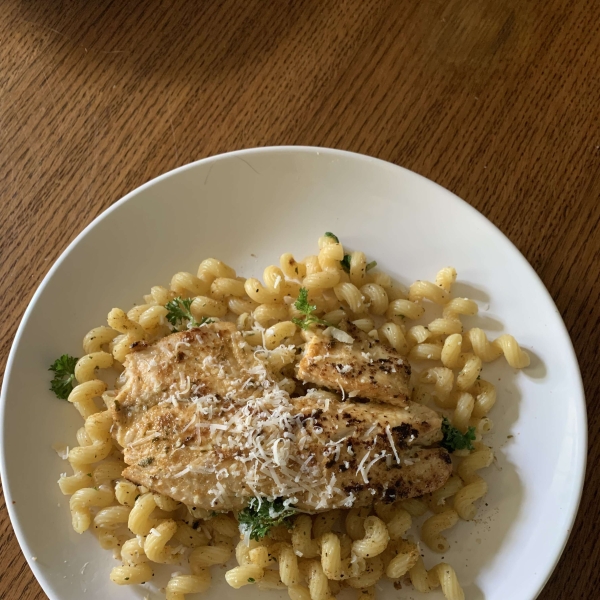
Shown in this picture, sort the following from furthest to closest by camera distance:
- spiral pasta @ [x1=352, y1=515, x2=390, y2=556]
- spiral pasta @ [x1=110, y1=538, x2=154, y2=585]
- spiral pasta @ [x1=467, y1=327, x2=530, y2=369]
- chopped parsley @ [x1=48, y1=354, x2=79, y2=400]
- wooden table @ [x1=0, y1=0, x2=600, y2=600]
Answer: wooden table @ [x1=0, y1=0, x2=600, y2=600], chopped parsley @ [x1=48, y1=354, x2=79, y2=400], spiral pasta @ [x1=467, y1=327, x2=530, y2=369], spiral pasta @ [x1=110, y1=538, x2=154, y2=585], spiral pasta @ [x1=352, y1=515, x2=390, y2=556]

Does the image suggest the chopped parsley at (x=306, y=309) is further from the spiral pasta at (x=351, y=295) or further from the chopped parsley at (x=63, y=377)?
the chopped parsley at (x=63, y=377)

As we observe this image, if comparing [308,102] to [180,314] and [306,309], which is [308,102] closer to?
[306,309]

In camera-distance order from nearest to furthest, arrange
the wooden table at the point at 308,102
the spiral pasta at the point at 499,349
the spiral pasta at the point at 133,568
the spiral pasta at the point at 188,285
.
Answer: the spiral pasta at the point at 133,568 < the spiral pasta at the point at 499,349 < the spiral pasta at the point at 188,285 < the wooden table at the point at 308,102

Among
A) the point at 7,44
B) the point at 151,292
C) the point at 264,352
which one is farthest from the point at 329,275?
the point at 7,44

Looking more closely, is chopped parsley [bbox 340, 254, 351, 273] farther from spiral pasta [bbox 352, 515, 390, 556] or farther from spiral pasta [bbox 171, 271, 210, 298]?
spiral pasta [bbox 352, 515, 390, 556]

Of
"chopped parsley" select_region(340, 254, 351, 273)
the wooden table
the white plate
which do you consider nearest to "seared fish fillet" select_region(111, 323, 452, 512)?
the white plate

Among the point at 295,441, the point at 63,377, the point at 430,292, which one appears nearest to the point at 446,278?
the point at 430,292

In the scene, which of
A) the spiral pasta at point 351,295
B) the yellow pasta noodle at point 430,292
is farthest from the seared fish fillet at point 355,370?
the yellow pasta noodle at point 430,292
